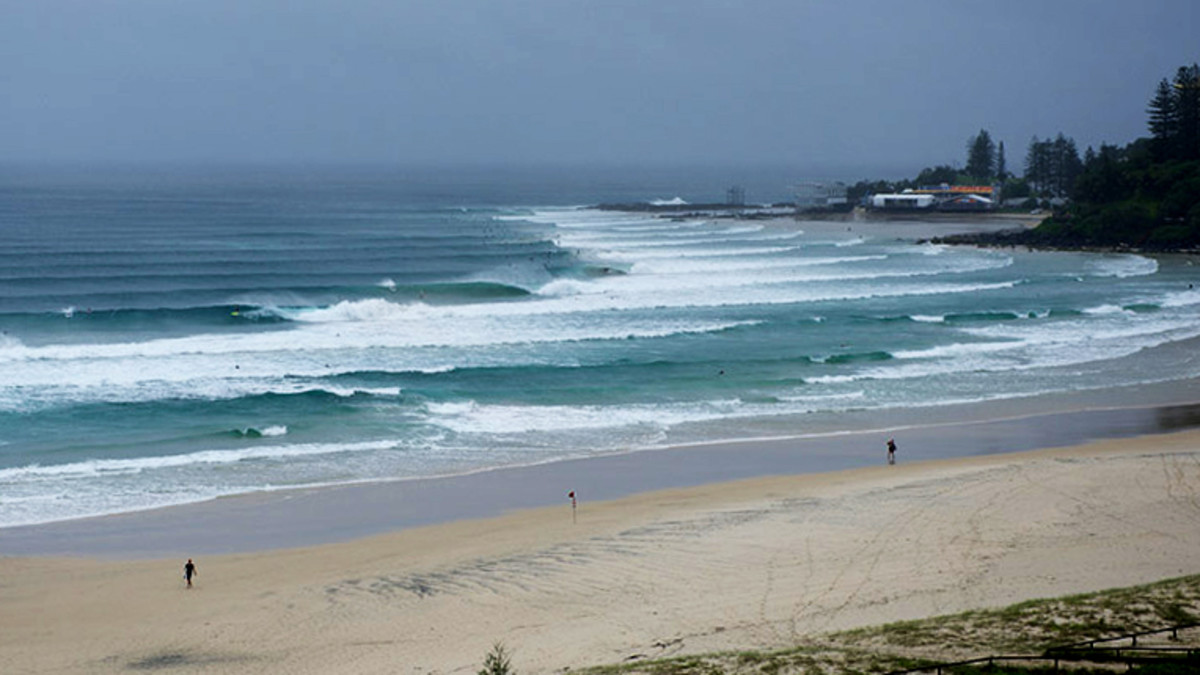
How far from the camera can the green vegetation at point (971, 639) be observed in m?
14.8

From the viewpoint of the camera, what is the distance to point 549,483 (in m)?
26.8

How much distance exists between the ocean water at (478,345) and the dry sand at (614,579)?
4.94 m

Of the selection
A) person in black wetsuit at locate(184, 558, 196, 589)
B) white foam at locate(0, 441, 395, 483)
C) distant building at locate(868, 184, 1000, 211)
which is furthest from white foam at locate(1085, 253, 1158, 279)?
person in black wetsuit at locate(184, 558, 196, 589)

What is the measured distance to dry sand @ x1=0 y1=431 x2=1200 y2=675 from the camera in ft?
56.0

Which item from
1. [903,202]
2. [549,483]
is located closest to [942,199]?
[903,202]

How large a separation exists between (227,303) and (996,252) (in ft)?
164

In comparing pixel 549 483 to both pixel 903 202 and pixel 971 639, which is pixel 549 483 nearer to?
pixel 971 639

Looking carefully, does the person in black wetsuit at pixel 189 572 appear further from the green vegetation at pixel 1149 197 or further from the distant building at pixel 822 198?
the distant building at pixel 822 198

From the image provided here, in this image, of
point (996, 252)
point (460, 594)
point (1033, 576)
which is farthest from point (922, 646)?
point (996, 252)

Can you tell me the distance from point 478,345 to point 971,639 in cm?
2905

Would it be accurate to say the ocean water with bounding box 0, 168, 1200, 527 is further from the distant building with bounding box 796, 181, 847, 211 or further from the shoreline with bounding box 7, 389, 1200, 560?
the distant building with bounding box 796, 181, 847, 211

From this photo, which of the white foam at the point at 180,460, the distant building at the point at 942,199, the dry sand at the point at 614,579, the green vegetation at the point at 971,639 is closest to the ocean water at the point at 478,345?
the white foam at the point at 180,460

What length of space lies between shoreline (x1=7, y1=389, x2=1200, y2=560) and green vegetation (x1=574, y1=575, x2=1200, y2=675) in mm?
9598

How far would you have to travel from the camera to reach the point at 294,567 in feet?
69.4
